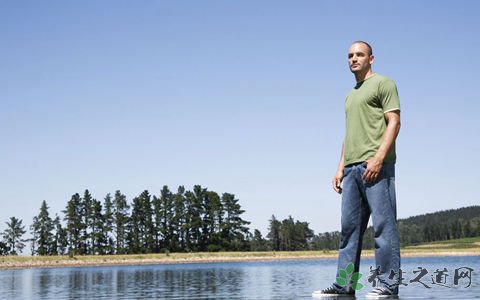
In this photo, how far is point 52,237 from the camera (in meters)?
126

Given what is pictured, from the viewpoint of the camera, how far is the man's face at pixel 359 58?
6701 mm

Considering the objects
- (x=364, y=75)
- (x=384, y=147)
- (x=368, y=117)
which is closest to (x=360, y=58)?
(x=364, y=75)

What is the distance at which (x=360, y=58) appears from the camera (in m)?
6.73

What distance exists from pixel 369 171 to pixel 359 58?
1.32m

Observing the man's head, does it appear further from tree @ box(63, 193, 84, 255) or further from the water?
tree @ box(63, 193, 84, 255)

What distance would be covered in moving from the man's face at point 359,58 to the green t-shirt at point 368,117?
0.48 feet

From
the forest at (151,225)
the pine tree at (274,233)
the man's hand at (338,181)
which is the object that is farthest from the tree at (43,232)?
the man's hand at (338,181)

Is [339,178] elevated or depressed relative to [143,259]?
elevated

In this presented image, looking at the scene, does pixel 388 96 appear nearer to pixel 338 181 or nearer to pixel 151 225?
pixel 338 181

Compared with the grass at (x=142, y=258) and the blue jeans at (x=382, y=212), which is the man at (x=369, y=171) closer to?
the blue jeans at (x=382, y=212)

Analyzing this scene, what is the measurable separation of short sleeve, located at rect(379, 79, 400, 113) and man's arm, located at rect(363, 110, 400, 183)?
70mm

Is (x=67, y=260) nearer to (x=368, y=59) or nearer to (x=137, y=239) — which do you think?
(x=137, y=239)

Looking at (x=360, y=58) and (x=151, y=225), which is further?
(x=151, y=225)

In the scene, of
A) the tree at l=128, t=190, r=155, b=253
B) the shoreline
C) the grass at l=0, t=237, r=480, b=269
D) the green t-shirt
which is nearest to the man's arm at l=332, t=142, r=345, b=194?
the green t-shirt
